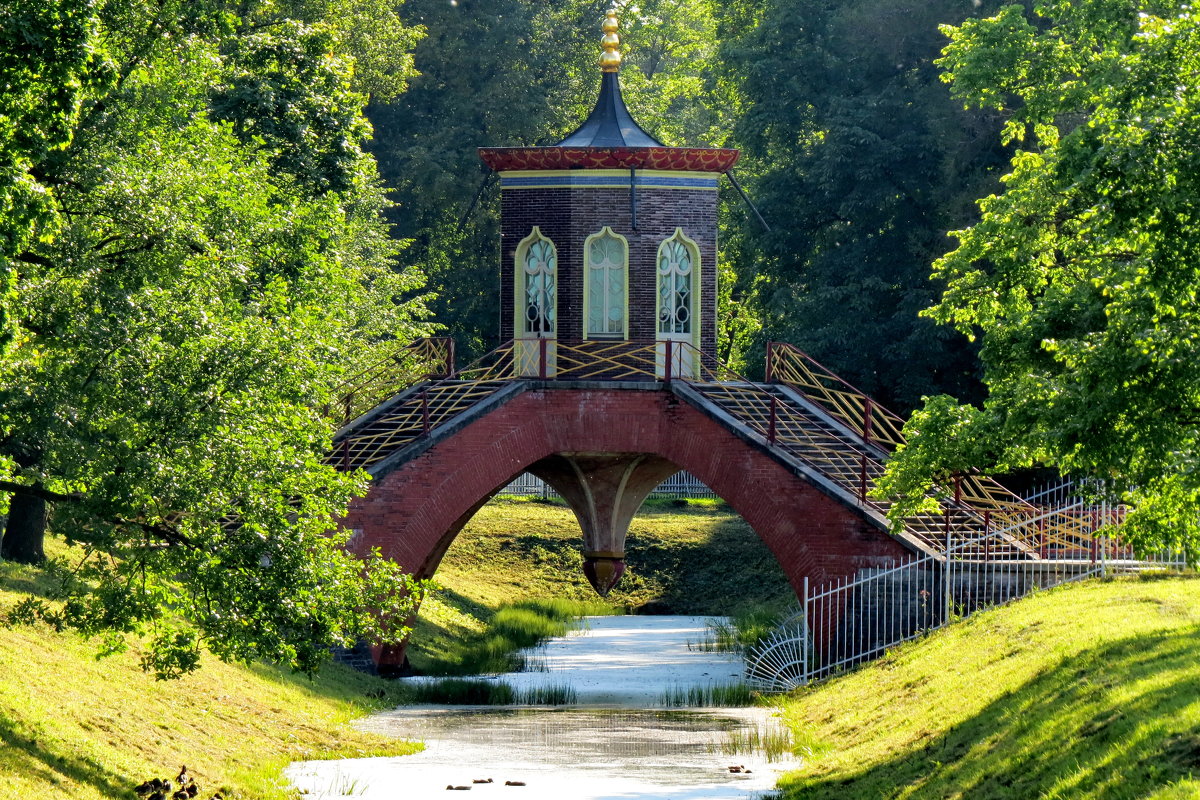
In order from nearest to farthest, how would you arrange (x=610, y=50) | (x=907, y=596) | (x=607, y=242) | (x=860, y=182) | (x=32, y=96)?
(x=32, y=96) → (x=907, y=596) → (x=607, y=242) → (x=610, y=50) → (x=860, y=182)

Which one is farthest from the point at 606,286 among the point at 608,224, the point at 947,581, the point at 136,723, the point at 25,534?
the point at 136,723

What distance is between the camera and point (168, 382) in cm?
1752

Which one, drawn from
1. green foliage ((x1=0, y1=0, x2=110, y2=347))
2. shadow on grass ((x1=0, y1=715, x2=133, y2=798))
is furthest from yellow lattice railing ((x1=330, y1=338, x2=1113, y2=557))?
green foliage ((x1=0, y1=0, x2=110, y2=347))

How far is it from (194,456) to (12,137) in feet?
11.6

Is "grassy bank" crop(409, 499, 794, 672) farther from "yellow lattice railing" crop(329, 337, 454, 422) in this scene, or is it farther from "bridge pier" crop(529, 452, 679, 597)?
"yellow lattice railing" crop(329, 337, 454, 422)

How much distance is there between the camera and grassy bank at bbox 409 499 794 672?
45.0 meters

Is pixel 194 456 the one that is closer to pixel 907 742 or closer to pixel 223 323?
pixel 223 323

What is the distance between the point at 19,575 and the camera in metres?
25.6

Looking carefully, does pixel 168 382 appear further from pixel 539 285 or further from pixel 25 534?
pixel 539 285

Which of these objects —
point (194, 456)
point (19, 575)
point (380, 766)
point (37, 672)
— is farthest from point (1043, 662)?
point (19, 575)

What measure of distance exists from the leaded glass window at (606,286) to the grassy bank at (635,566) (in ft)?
35.3

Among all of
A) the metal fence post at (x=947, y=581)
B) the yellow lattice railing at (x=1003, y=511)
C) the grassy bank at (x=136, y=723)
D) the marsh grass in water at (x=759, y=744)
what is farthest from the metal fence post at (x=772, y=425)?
the grassy bank at (x=136, y=723)

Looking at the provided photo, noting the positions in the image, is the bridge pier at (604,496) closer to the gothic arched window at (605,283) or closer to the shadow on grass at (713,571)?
the gothic arched window at (605,283)

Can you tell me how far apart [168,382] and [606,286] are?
16.1 meters
